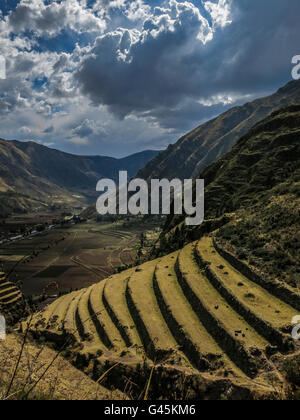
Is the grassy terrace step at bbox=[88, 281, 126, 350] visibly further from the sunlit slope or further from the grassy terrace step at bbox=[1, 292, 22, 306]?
the sunlit slope

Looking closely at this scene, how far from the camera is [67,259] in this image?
388 ft

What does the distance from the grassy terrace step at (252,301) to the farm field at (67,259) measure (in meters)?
40.1

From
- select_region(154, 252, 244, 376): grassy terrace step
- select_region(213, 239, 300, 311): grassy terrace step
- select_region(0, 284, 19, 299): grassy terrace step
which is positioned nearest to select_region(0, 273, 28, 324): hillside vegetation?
select_region(0, 284, 19, 299): grassy terrace step

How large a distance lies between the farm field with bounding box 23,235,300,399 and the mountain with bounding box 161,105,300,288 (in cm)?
374

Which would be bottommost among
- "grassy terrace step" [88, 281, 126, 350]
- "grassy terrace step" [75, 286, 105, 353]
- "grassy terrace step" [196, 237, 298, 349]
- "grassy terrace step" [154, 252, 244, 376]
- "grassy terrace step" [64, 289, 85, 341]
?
"grassy terrace step" [64, 289, 85, 341]

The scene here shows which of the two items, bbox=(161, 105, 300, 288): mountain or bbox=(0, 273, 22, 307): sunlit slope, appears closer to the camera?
bbox=(161, 105, 300, 288): mountain

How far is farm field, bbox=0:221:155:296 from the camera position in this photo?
84.8m

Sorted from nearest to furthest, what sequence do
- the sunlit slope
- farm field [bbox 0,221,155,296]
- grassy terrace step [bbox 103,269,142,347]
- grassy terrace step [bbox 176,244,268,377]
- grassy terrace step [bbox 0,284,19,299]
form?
grassy terrace step [bbox 176,244,268,377] → grassy terrace step [bbox 103,269,142,347] → the sunlit slope → grassy terrace step [bbox 0,284,19,299] → farm field [bbox 0,221,155,296]

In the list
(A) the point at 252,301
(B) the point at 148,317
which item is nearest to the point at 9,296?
(B) the point at 148,317

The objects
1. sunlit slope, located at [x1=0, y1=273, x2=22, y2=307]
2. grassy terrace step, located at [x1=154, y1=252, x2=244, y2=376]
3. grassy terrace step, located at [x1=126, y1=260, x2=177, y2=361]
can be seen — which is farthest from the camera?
sunlit slope, located at [x1=0, y1=273, x2=22, y2=307]

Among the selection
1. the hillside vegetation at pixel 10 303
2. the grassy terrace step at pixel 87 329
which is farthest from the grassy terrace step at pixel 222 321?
the hillside vegetation at pixel 10 303

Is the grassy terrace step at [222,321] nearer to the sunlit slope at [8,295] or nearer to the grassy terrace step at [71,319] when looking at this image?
the grassy terrace step at [71,319]
